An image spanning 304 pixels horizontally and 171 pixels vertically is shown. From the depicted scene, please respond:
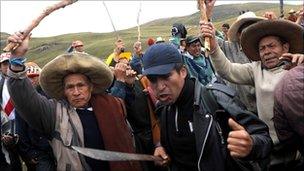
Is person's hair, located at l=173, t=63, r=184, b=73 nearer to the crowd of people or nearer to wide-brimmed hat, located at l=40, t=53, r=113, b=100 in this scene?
the crowd of people

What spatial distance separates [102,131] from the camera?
505 cm

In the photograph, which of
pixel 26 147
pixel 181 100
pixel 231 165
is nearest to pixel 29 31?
pixel 181 100

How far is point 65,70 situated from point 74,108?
445 mm

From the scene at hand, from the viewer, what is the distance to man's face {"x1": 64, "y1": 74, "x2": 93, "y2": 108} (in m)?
5.14

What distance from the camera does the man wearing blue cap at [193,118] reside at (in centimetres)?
421

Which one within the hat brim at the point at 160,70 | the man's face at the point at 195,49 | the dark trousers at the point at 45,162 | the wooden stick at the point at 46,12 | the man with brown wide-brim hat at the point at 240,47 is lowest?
the dark trousers at the point at 45,162

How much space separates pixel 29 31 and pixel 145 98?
2369 millimetres

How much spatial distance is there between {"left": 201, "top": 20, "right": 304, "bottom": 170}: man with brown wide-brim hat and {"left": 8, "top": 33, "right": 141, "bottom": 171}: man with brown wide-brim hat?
134 centimetres

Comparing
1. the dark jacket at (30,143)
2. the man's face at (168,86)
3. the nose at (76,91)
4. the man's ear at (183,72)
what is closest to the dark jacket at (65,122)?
the nose at (76,91)

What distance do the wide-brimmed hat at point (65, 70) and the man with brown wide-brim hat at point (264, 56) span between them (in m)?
1.32

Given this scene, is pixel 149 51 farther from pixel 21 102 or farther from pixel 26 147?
pixel 26 147

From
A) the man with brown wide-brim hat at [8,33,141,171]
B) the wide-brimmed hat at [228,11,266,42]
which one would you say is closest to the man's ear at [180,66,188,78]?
the man with brown wide-brim hat at [8,33,141,171]

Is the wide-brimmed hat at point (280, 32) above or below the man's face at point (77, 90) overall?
above

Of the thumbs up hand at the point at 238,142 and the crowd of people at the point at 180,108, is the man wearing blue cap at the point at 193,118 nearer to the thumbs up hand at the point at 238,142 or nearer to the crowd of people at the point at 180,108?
the crowd of people at the point at 180,108
